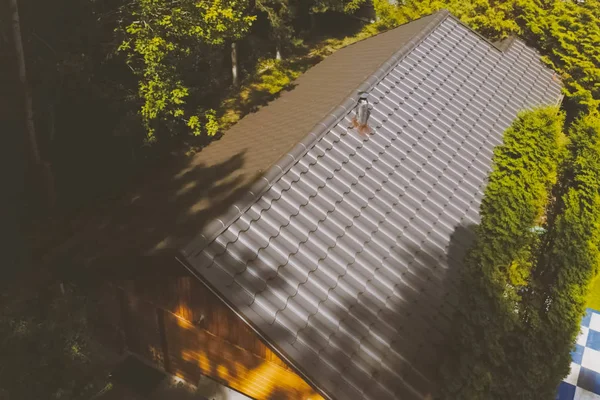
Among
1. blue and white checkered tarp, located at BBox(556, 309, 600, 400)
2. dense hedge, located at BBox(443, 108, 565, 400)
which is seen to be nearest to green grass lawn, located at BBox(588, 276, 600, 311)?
blue and white checkered tarp, located at BBox(556, 309, 600, 400)

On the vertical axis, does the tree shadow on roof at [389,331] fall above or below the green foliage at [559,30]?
below

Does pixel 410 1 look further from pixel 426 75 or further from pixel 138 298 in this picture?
pixel 138 298

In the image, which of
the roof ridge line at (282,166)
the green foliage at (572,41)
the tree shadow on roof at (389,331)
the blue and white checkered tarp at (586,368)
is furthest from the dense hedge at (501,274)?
the green foliage at (572,41)

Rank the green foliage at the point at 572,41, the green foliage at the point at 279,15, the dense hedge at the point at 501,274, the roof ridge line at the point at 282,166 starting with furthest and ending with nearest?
1. the green foliage at the point at 279,15
2. the green foliage at the point at 572,41
3. the roof ridge line at the point at 282,166
4. the dense hedge at the point at 501,274

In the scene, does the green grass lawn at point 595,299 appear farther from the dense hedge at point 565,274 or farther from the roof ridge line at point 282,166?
the roof ridge line at point 282,166

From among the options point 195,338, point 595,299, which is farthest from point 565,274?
point 595,299
